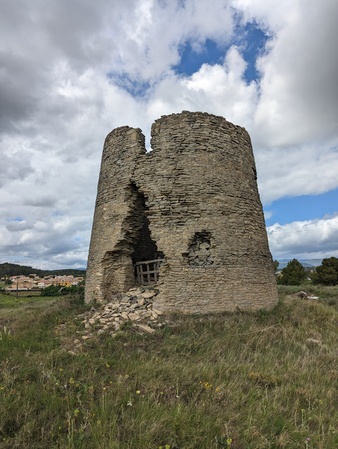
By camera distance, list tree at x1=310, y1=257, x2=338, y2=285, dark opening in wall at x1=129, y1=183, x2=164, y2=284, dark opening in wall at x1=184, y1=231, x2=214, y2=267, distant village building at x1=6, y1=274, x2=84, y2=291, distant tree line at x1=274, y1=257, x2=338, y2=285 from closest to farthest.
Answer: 1. dark opening in wall at x1=184, y1=231, x2=214, y2=267
2. dark opening in wall at x1=129, y1=183, x2=164, y2=284
3. tree at x1=310, y1=257, x2=338, y2=285
4. distant tree line at x1=274, y1=257, x2=338, y2=285
5. distant village building at x1=6, y1=274, x2=84, y2=291

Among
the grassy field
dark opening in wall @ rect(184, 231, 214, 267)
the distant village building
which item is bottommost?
the grassy field

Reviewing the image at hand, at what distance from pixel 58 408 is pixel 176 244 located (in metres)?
5.12

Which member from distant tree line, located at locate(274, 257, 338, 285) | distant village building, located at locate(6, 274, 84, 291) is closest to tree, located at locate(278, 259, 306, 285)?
distant tree line, located at locate(274, 257, 338, 285)

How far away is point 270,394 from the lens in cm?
443

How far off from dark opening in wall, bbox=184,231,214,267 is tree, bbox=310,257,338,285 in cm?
2694

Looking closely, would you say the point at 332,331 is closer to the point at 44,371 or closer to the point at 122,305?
the point at 122,305

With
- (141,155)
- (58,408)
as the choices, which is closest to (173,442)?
(58,408)

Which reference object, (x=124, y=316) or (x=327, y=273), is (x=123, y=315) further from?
(x=327, y=273)

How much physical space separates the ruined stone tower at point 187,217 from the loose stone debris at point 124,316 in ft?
1.26

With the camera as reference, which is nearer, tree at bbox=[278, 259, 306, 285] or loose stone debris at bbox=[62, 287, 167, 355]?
loose stone debris at bbox=[62, 287, 167, 355]

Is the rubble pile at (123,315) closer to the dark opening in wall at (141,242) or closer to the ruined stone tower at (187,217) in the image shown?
the ruined stone tower at (187,217)

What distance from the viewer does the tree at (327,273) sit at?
30.9 metres

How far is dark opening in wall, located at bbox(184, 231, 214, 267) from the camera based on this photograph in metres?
8.37

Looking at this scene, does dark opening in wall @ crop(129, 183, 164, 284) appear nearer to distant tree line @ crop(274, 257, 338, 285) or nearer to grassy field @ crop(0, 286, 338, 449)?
grassy field @ crop(0, 286, 338, 449)
